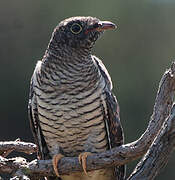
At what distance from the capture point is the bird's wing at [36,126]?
15.4ft

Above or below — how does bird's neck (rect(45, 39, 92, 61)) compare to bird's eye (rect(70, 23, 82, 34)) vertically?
below

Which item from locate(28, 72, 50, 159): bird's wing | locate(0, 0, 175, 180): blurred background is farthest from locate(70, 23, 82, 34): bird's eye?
locate(0, 0, 175, 180): blurred background

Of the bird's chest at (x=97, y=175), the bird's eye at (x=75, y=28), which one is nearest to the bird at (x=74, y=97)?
the bird's eye at (x=75, y=28)

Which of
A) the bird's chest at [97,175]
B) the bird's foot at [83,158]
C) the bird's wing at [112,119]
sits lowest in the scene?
the bird's chest at [97,175]

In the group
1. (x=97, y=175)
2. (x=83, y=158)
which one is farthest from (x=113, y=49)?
(x=83, y=158)

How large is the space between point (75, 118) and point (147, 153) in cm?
106

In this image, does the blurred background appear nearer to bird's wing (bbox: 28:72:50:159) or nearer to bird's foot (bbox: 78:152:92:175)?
bird's wing (bbox: 28:72:50:159)

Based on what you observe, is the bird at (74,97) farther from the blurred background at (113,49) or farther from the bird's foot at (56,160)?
the blurred background at (113,49)

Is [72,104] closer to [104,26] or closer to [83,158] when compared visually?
[83,158]

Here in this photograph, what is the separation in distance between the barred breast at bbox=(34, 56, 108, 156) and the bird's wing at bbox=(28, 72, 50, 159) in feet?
0.32

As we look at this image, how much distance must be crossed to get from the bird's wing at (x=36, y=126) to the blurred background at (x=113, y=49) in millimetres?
5980

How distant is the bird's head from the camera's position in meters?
4.56

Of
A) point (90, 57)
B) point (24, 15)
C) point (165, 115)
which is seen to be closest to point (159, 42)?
point (24, 15)

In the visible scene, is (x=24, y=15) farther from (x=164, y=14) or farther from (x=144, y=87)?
(x=164, y=14)
